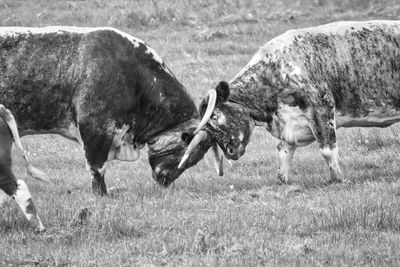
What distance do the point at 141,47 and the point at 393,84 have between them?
3.31 metres

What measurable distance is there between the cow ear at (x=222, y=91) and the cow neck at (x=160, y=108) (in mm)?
650

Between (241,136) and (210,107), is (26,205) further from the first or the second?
(241,136)

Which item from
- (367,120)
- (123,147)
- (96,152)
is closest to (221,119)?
(123,147)

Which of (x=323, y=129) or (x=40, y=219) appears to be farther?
(x=323, y=129)

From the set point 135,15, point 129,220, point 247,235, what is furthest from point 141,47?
point 135,15

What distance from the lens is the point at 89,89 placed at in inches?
392

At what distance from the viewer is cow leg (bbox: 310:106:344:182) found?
1009cm

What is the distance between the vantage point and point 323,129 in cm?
1010

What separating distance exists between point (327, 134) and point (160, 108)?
2.21 metres

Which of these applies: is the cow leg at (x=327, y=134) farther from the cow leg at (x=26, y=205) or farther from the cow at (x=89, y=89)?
the cow leg at (x=26, y=205)

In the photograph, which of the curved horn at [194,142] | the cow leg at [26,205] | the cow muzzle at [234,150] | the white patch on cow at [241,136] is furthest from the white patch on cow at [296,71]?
the cow leg at [26,205]

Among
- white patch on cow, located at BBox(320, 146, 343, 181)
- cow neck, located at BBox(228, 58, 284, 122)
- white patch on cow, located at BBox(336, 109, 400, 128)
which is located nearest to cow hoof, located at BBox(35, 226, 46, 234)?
cow neck, located at BBox(228, 58, 284, 122)

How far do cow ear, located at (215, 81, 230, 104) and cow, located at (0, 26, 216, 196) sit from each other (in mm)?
175

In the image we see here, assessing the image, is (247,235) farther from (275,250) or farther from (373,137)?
(373,137)
